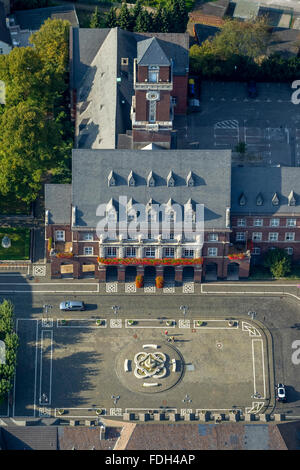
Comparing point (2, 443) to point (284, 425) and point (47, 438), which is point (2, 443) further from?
point (284, 425)
